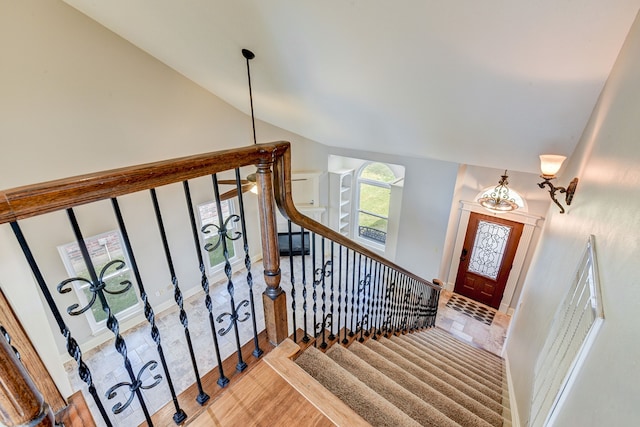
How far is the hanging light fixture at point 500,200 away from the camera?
4305 mm

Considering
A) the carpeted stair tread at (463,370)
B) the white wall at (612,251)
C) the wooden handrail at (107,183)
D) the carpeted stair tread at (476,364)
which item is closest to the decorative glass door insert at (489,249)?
the carpeted stair tread at (476,364)

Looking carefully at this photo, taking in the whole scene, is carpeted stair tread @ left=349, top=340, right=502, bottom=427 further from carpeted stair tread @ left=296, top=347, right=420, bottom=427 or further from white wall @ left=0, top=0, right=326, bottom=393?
white wall @ left=0, top=0, right=326, bottom=393

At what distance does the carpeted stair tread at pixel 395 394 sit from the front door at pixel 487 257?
4.44m

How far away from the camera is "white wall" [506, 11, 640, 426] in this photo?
0.71m

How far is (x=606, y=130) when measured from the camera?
1571 millimetres

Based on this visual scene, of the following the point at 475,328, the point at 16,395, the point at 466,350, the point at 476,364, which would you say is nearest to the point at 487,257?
the point at 475,328

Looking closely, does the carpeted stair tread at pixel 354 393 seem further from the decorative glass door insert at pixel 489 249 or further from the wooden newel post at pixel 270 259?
the decorative glass door insert at pixel 489 249

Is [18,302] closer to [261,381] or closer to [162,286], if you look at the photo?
[261,381]

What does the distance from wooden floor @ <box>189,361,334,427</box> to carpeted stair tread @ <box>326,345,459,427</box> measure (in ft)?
1.91

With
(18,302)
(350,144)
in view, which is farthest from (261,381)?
(350,144)

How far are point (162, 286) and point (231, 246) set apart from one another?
149cm

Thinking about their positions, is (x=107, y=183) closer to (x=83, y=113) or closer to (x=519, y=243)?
(x=83, y=113)

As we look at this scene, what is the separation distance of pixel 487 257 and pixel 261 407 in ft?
18.0

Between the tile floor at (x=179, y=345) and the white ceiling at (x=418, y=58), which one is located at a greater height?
the white ceiling at (x=418, y=58)
